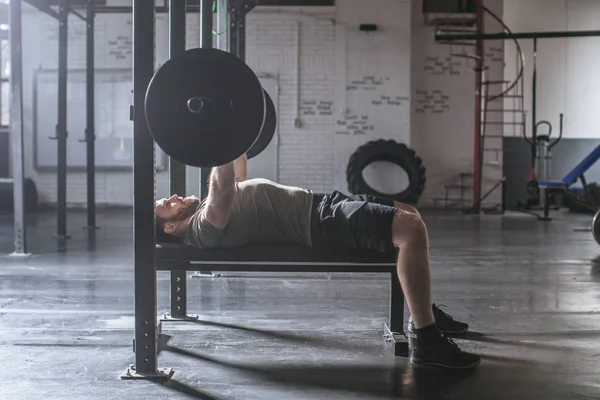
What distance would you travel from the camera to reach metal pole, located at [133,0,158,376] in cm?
199

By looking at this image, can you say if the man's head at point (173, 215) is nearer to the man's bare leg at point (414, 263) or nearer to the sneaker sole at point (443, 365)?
the man's bare leg at point (414, 263)

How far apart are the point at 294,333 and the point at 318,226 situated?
554 millimetres

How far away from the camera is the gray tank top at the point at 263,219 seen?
7.43ft

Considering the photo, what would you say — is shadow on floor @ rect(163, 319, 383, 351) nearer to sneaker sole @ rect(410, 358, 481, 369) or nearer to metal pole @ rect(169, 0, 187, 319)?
metal pole @ rect(169, 0, 187, 319)

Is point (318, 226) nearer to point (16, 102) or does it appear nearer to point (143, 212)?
point (143, 212)

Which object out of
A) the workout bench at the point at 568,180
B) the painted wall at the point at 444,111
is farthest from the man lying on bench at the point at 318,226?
the painted wall at the point at 444,111

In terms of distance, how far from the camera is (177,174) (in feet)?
9.55

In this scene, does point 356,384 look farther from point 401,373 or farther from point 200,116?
point 200,116

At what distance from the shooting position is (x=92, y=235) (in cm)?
574

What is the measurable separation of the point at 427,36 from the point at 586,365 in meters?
7.29

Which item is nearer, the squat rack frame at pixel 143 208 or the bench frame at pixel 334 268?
the squat rack frame at pixel 143 208

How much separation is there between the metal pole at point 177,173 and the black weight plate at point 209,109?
1.60 feet

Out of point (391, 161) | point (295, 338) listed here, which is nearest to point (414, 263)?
→ point (295, 338)

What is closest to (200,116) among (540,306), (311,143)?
(540,306)
